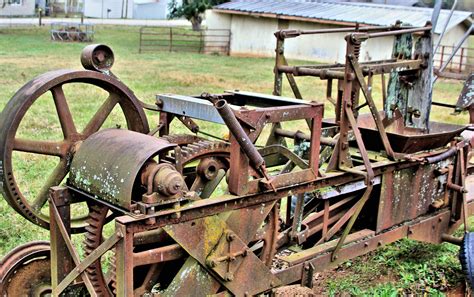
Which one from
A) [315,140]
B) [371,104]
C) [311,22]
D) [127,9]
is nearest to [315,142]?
[315,140]

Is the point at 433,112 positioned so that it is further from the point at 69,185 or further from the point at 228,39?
the point at 228,39

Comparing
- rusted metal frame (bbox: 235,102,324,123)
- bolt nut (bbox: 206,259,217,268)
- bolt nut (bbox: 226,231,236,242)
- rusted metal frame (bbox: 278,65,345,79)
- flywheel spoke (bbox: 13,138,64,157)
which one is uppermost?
rusted metal frame (bbox: 278,65,345,79)

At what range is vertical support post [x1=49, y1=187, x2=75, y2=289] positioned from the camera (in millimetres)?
4047

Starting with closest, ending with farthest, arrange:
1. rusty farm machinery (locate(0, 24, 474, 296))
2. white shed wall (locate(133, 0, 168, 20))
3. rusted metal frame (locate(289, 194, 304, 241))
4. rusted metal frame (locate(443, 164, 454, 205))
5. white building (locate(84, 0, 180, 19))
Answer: rusty farm machinery (locate(0, 24, 474, 296)) → rusted metal frame (locate(289, 194, 304, 241)) → rusted metal frame (locate(443, 164, 454, 205)) → white building (locate(84, 0, 180, 19)) → white shed wall (locate(133, 0, 168, 20))

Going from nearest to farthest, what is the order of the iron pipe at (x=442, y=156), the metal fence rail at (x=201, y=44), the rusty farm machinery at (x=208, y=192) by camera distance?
the rusty farm machinery at (x=208, y=192) → the iron pipe at (x=442, y=156) → the metal fence rail at (x=201, y=44)

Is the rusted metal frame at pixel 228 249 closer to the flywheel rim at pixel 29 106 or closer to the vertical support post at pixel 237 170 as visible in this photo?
the vertical support post at pixel 237 170

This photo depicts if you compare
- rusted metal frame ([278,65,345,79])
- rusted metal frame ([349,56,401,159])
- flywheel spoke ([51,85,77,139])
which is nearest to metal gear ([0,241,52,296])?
flywheel spoke ([51,85,77,139])

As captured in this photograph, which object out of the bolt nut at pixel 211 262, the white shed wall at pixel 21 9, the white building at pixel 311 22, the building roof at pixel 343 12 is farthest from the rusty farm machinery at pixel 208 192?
the white shed wall at pixel 21 9

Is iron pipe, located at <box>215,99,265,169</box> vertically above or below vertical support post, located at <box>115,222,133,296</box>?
above

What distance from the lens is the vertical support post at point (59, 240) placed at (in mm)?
4047

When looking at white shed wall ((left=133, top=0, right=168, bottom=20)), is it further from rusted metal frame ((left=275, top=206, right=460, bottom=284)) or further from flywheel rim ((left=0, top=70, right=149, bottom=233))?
flywheel rim ((left=0, top=70, right=149, bottom=233))

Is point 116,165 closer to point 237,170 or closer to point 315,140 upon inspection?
point 237,170

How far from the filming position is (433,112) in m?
15.1

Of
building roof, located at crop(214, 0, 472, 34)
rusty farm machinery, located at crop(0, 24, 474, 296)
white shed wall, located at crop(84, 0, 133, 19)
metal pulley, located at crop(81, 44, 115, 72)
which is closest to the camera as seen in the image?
rusty farm machinery, located at crop(0, 24, 474, 296)
